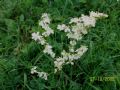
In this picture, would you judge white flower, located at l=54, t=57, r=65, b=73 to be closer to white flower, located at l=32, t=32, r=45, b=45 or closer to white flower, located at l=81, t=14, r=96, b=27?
white flower, located at l=32, t=32, r=45, b=45

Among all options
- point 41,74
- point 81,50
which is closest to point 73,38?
point 81,50

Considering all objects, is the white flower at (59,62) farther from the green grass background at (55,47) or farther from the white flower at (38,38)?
the white flower at (38,38)

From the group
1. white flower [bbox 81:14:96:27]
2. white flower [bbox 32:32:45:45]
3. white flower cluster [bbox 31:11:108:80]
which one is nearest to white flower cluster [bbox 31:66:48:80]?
white flower cluster [bbox 31:11:108:80]

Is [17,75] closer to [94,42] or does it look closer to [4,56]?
[4,56]

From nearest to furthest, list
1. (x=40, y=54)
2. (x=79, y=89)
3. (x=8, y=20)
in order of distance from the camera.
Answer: (x=79, y=89)
(x=40, y=54)
(x=8, y=20)

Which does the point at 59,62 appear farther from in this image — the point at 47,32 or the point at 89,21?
the point at 89,21

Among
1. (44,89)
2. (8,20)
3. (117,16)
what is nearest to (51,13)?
(8,20)

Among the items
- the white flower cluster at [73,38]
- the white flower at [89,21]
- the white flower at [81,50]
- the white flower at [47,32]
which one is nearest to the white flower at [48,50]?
the white flower cluster at [73,38]

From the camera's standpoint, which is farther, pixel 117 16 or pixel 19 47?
pixel 117 16
